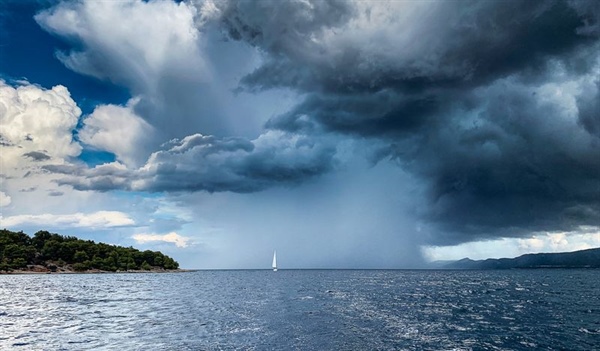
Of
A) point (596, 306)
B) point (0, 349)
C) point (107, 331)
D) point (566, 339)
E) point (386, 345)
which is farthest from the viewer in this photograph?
point (596, 306)

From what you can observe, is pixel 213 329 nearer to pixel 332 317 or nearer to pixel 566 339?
pixel 332 317

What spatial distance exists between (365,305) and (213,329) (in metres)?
37.3

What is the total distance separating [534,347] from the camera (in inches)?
1688

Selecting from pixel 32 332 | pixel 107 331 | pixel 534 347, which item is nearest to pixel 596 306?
pixel 534 347

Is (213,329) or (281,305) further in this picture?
(281,305)

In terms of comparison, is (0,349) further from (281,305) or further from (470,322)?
(470,322)

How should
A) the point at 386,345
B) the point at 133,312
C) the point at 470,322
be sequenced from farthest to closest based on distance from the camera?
the point at 133,312, the point at 470,322, the point at 386,345

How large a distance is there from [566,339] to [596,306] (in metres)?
44.0

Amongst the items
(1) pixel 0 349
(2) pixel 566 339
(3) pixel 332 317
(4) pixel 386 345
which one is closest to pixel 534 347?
(2) pixel 566 339

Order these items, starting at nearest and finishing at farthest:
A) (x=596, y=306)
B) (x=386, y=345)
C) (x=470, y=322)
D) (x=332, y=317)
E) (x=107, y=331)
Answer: (x=386, y=345) < (x=107, y=331) < (x=470, y=322) < (x=332, y=317) < (x=596, y=306)

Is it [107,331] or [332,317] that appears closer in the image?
[107,331]

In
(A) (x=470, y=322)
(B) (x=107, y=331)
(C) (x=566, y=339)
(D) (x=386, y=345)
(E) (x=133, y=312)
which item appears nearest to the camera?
(D) (x=386, y=345)

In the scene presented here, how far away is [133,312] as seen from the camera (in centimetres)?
7138

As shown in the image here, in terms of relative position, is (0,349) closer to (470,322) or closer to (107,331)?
(107,331)
